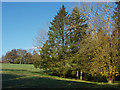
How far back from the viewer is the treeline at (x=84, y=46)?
13419 millimetres

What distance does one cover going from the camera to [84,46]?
48.9ft

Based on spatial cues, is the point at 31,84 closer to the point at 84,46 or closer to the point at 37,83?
the point at 37,83

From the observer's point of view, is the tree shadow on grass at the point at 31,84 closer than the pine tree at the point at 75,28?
Yes

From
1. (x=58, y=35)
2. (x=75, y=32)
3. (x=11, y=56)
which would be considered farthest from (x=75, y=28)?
(x=11, y=56)

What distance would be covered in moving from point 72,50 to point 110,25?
5332mm

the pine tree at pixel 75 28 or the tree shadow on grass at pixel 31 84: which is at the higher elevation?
the pine tree at pixel 75 28

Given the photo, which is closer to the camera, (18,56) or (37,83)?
(37,83)

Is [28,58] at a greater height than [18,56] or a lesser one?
lesser

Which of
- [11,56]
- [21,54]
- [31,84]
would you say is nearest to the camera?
[31,84]

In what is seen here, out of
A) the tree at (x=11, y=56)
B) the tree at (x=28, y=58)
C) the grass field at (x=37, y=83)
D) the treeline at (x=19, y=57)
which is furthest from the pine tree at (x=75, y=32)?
the tree at (x=28, y=58)

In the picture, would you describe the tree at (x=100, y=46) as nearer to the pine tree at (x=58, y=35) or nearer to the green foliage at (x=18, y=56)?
the pine tree at (x=58, y=35)

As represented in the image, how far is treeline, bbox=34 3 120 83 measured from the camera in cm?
1342

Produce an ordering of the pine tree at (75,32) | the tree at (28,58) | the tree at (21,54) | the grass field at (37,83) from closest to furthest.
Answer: the grass field at (37,83) < the pine tree at (75,32) < the tree at (21,54) < the tree at (28,58)

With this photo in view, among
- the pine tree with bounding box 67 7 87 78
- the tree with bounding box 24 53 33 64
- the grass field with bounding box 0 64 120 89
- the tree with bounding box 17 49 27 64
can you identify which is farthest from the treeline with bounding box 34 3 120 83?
the tree with bounding box 24 53 33 64
